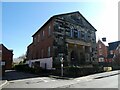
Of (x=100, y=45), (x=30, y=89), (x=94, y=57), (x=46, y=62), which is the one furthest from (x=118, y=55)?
(x=30, y=89)

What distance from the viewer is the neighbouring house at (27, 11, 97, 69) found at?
31297mm

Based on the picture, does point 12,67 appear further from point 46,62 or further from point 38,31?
point 46,62

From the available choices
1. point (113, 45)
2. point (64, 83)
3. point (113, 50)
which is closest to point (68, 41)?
point (64, 83)

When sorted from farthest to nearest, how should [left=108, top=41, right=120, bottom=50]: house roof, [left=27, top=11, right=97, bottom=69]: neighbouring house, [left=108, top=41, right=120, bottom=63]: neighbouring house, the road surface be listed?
[left=108, top=41, right=120, bottom=50]: house roof < [left=108, top=41, right=120, bottom=63]: neighbouring house < [left=27, top=11, right=97, bottom=69]: neighbouring house < the road surface

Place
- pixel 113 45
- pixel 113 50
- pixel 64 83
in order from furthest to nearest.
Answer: pixel 113 45 < pixel 113 50 < pixel 64 83

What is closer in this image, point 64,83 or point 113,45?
point 64,83

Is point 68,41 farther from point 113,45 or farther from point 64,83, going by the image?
point 113,45

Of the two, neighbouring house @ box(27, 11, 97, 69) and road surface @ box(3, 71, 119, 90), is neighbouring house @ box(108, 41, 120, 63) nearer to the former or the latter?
neighbouring house @ box(27, 11, 97, 69)

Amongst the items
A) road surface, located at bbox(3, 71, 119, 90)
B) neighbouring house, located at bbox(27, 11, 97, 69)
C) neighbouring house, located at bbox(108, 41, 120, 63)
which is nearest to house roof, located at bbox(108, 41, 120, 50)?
neighbouring house, located at bbox(108, 41, 120, 63)

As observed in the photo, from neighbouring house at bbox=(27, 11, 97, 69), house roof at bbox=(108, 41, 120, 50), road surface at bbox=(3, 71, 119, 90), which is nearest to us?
road surface at bbox=(3, 71, 119, 90)

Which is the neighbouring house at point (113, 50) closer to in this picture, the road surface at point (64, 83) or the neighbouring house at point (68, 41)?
the neighbouring house at point (68, 41)

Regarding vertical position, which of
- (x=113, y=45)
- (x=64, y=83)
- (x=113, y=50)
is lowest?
(x=64, y=83)

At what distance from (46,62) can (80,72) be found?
849 cm

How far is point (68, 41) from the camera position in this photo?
32.9 meters
